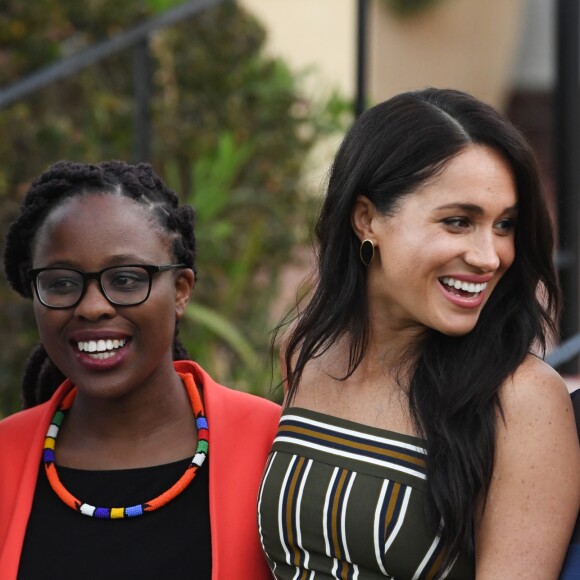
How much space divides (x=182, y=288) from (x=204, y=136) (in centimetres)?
413

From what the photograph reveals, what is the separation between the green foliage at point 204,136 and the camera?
5.92m

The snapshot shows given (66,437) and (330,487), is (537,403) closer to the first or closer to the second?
(330,487)

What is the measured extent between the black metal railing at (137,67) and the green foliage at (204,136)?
0.33 m

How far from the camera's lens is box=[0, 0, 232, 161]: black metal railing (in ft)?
17.8

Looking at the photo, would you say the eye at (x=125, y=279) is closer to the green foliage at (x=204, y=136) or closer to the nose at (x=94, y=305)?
the nose at (x=94, y=305)

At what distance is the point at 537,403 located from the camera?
231cm

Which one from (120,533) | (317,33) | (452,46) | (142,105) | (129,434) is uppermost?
(452,46)

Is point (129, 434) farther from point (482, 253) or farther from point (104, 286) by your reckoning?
point (482, 253)

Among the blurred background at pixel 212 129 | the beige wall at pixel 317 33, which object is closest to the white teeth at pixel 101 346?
the blurred background at pixel 212 129

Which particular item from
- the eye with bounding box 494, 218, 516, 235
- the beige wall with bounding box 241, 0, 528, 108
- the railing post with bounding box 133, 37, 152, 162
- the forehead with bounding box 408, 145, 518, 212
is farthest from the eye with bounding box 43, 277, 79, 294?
the beige wall with bounding box 241, 0, 528, 108

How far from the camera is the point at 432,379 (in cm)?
251

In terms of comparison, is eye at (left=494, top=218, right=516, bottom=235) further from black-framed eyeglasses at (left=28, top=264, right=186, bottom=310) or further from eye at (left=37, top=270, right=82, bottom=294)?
eye at (left=37, top=270, right=82, bottom=294)

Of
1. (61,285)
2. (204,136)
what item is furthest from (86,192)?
(204,136)

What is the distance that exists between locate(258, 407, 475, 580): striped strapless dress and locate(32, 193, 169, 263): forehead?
0.54 meters
